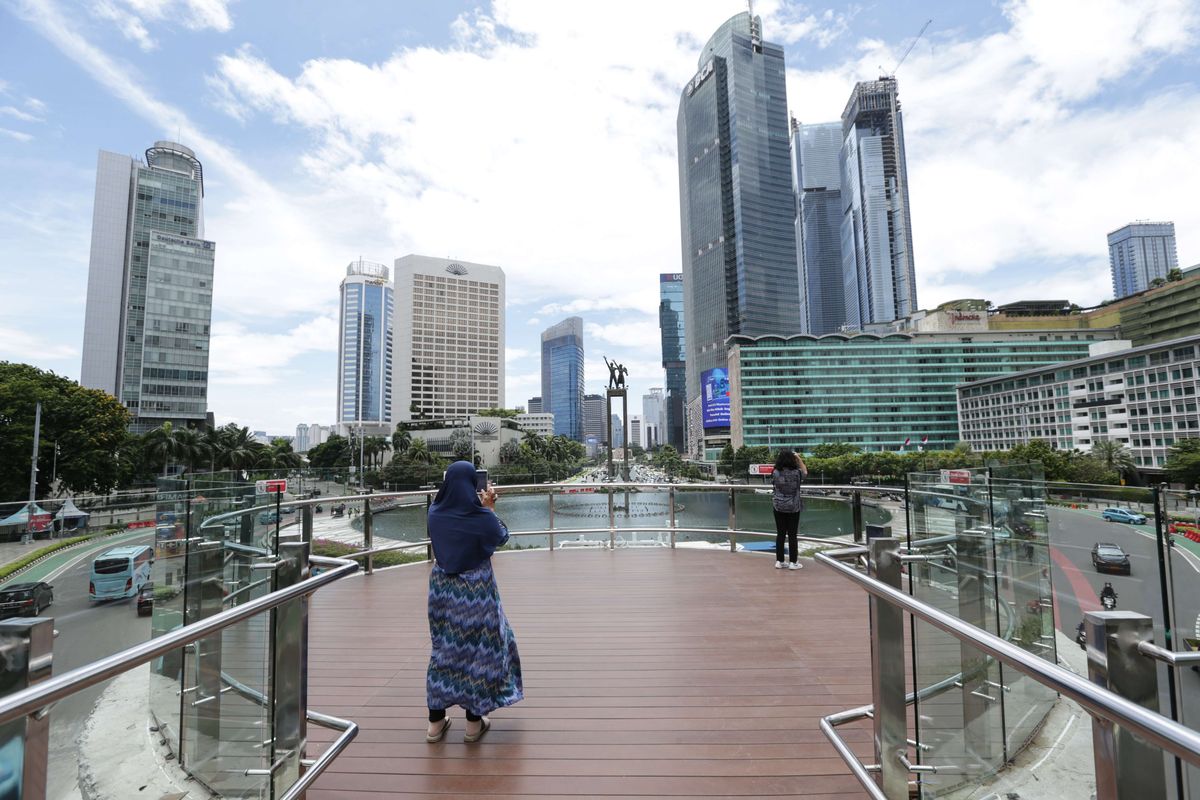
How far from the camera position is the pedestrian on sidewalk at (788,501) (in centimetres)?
619

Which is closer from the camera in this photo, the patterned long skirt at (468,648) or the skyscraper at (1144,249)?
the patterned long skirt at (468,648)

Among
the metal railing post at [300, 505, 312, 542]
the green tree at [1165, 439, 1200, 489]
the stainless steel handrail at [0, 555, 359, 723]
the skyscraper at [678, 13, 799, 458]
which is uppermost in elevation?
the skyscraper at [678, 13, 799, 458]

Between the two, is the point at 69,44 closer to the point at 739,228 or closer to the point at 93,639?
the point at 93,639

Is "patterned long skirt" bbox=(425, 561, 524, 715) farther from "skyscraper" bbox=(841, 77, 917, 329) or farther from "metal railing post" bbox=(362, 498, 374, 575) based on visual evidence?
"skyscraper" bbox=(841, 77, 917, 329)

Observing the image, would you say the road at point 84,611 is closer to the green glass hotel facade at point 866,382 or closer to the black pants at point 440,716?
the black pants at point 440,716

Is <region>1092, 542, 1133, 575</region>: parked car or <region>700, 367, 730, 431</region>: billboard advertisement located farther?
<region>700, 367, 730, 431</region>: billboard advertisement

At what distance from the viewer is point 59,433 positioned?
87.4 ft

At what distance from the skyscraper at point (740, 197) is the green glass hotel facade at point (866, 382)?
80.4 feet

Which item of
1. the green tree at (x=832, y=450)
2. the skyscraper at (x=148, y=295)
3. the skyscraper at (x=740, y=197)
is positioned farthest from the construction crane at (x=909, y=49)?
the skyscraper at (x=148, y=295)

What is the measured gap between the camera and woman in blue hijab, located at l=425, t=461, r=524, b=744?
264 centimetres

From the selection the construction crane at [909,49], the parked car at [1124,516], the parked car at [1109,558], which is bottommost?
the parked car at [1109,558]

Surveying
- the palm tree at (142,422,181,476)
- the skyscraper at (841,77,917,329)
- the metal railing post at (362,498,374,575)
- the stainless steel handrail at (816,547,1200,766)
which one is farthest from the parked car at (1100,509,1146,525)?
the skyscraper at (841,77,917,329)

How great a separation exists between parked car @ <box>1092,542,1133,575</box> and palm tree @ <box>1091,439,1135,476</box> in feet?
205

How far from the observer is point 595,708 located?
2941mm
